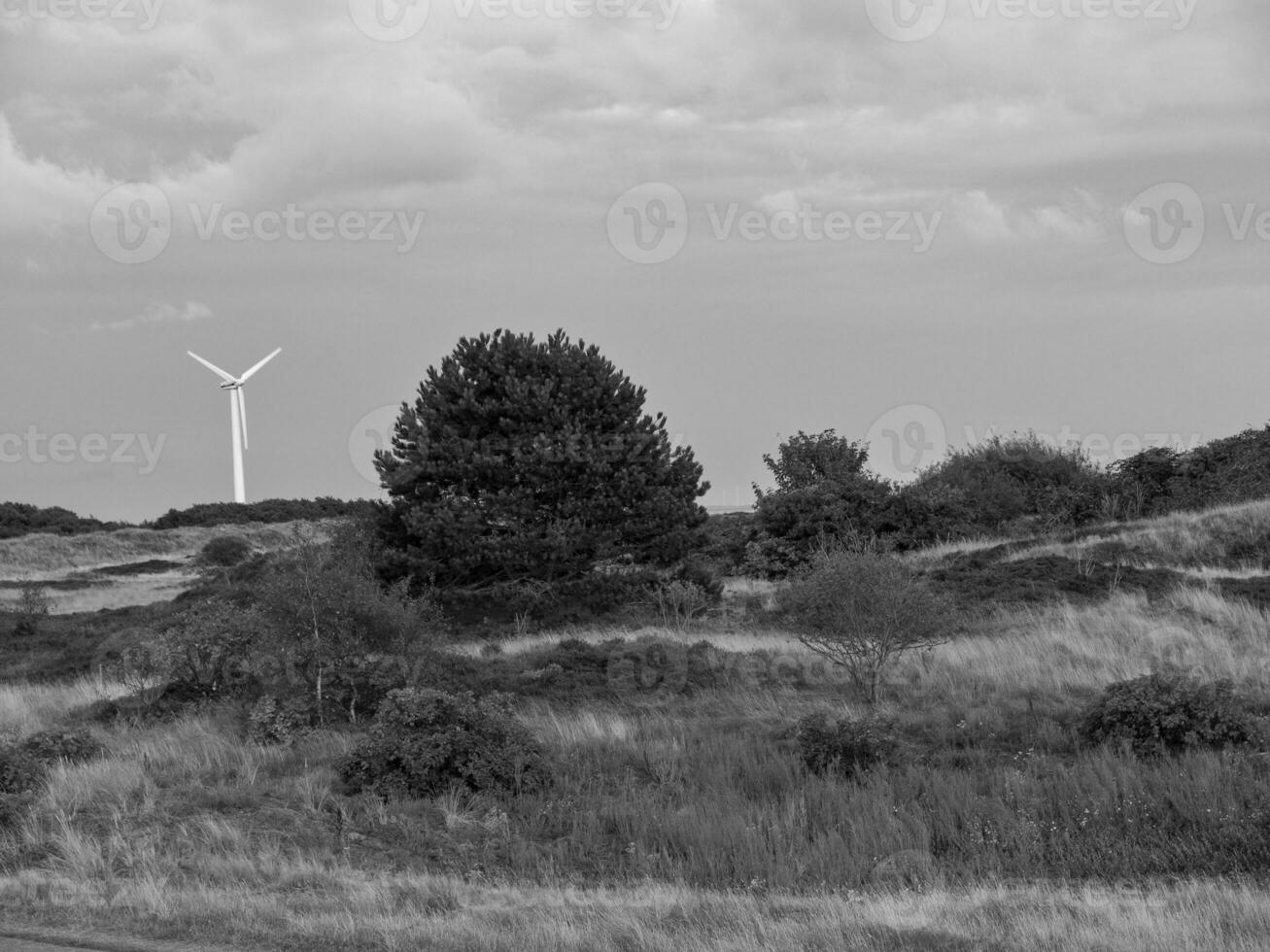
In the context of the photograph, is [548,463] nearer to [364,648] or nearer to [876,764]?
[364,648]

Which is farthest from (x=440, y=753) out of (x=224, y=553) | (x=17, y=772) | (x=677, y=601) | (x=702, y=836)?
(x=224, y=553)

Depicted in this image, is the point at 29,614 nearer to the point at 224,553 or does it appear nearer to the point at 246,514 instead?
the point at 224,553

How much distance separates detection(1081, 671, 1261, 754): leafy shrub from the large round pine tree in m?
15.4

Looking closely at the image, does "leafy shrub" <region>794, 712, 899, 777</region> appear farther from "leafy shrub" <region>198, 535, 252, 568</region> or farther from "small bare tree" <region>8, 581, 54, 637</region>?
"leafy shrub" <region>198, 535, 252, 568</region>

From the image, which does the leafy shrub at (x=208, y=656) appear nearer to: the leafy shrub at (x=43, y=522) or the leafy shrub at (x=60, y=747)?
the leafy shrub at (x=60, y=747)

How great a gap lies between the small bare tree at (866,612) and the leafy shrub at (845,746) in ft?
10.0

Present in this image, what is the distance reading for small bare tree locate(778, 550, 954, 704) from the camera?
1600cm

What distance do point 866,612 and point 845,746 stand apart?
367 centimetres

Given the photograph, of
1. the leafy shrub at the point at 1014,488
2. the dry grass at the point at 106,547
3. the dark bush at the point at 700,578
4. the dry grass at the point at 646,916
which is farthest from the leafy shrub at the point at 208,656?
the dry grass at the point at 106,547

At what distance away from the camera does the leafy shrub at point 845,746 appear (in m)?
12.4

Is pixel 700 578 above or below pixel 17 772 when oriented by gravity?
above

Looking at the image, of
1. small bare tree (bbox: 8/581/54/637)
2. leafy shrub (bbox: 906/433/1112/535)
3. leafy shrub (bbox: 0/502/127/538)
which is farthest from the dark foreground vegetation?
leafy shrub (bbox: 0/502/127/538)

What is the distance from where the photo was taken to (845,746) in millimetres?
12625

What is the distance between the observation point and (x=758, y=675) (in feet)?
60.7
